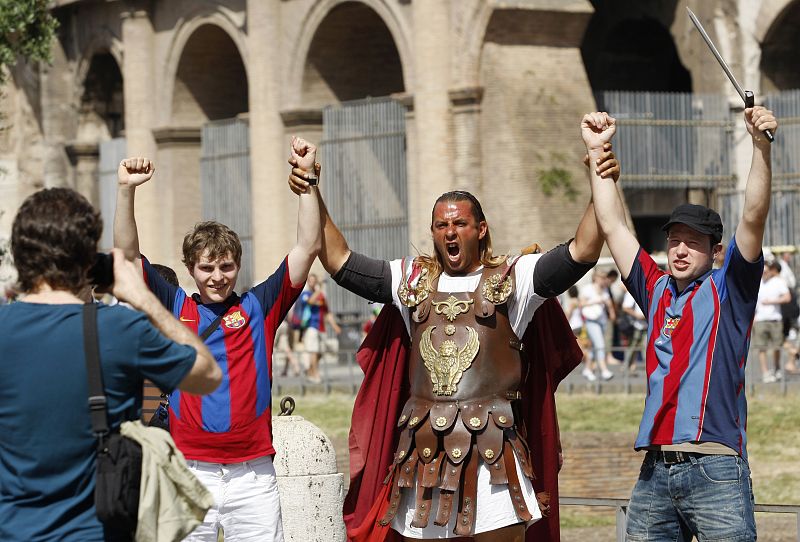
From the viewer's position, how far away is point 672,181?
84.4ft

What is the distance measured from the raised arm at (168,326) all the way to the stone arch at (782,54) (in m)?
22.5

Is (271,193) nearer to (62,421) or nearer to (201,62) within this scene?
(201,62)

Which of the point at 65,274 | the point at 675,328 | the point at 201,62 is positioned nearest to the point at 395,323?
the point at 675,328

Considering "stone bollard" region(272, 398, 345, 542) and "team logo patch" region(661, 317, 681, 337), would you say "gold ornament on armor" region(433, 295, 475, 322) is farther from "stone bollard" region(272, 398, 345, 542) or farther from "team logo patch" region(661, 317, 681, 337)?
"stone bollard" region(272, 398, 345, 542)

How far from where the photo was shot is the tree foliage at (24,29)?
19.9 metres

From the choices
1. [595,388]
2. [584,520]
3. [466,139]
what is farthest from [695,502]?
[466,139]

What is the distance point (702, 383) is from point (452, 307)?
3.64 ft

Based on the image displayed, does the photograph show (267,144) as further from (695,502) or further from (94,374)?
(94,374)

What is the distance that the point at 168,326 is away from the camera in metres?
4.90

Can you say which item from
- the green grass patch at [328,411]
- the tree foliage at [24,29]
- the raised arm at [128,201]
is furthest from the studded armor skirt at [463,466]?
the tree foliage at [24,29]

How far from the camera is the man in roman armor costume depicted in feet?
21.1

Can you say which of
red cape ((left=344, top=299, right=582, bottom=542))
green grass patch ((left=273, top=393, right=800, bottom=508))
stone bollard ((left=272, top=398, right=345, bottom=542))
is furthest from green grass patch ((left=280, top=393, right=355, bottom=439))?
red cape ((left=344, top=299, right=582, bottom=542))

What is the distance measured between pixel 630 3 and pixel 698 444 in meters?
23.5

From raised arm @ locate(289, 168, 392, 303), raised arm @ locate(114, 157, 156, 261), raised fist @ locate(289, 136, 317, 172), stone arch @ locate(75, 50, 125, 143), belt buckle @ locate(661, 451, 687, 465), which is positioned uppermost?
stone arch @ locate(75, 50, 125, 143)
